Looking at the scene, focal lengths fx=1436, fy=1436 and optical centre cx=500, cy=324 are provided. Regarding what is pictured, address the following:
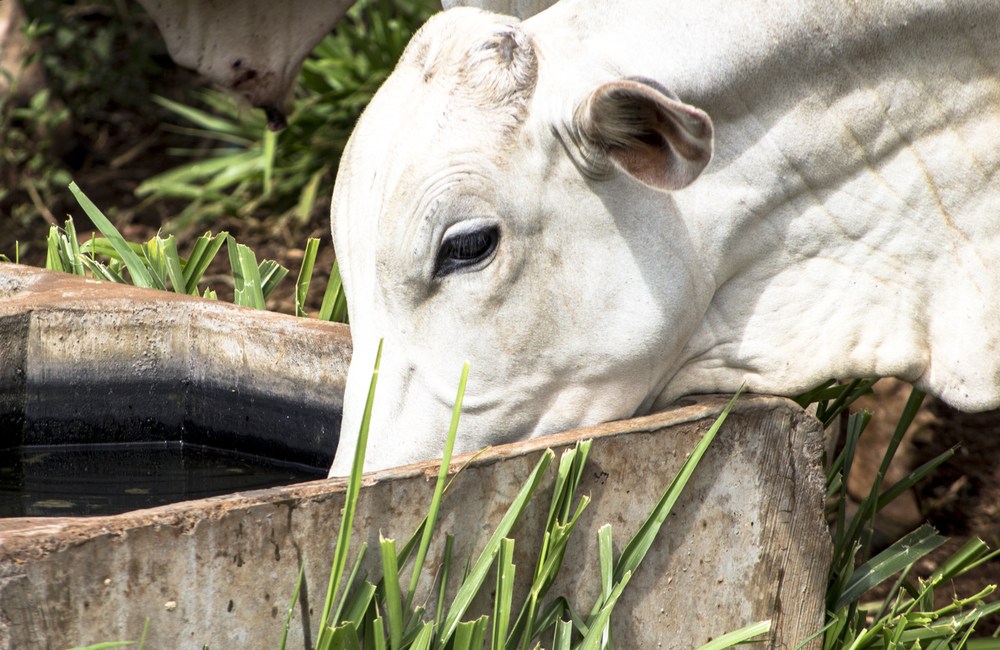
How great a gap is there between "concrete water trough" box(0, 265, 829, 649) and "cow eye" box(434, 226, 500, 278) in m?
0.29

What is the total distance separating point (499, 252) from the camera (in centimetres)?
185

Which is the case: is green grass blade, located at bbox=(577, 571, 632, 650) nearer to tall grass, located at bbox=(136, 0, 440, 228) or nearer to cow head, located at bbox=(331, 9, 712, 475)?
cow head, located at bbox=(331, 9, 712, 475)

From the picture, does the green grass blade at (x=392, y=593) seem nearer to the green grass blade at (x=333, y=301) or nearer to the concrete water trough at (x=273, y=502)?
the concrete water trough at (x=273, y=502)

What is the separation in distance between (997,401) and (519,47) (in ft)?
2.79

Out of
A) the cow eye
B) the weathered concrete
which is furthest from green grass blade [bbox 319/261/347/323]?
the cow eye

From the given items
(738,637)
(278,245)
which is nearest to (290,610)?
(738,637)

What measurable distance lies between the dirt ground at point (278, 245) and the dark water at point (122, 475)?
1645 millimetres

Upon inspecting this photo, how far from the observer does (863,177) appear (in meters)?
2.01

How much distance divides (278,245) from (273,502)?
133 inches

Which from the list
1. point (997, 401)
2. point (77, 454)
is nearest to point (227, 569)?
point (77, 454)

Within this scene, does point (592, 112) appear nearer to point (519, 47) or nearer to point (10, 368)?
point (519, 47)

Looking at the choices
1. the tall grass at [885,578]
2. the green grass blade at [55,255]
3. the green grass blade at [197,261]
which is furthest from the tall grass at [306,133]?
the tall grass at [885,578]

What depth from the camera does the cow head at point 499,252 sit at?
1.83 m

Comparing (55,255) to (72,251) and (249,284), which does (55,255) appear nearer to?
(72,251)
